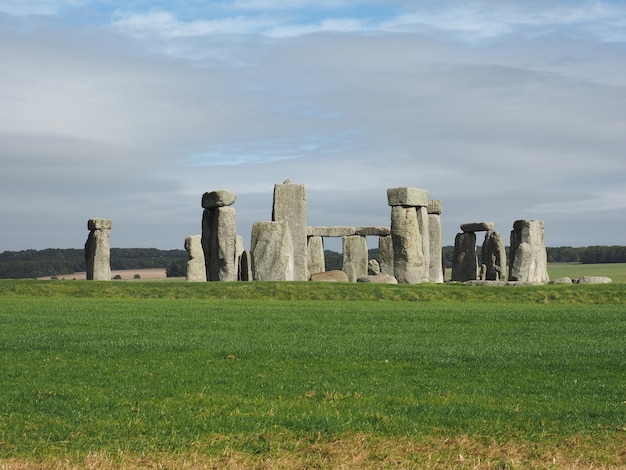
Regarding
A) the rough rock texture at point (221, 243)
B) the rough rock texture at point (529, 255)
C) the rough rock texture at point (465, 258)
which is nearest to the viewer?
the rough rock texture at point (221, 243)

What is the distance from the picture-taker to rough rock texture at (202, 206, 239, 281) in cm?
3238

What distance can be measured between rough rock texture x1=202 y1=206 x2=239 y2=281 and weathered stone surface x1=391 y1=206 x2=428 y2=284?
5940mm

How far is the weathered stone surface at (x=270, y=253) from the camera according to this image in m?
29.9

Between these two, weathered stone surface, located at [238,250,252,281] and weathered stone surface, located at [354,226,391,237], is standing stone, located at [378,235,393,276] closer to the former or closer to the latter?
weathered stone surface, located at [354,226,391,237]

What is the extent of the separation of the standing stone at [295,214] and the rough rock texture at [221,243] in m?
1.75

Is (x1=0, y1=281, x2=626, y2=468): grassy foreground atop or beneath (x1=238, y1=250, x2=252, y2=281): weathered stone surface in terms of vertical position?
beneath

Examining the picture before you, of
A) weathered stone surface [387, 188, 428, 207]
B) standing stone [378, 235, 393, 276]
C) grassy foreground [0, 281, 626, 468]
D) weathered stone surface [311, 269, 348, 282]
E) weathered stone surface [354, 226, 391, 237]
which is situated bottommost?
grassy foreground [0, 281, 626, 468]

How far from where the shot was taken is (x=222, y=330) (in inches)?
645

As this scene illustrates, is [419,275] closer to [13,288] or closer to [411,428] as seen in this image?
[13,288]

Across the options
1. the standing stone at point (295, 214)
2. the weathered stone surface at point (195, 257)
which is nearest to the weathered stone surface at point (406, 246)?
the standing stone at point (295, 214)

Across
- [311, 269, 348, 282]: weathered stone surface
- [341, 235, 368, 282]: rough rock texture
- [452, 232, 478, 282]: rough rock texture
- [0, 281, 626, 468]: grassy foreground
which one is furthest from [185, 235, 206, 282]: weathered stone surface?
[0, 281, 626, 468]: grassy foreground

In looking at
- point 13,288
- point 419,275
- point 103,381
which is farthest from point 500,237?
point 103,381

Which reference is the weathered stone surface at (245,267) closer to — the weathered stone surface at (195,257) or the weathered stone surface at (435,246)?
the weathered stone surface at (195,257)

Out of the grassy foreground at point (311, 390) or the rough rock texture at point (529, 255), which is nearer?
the grassy foreground at point (311, 390)
